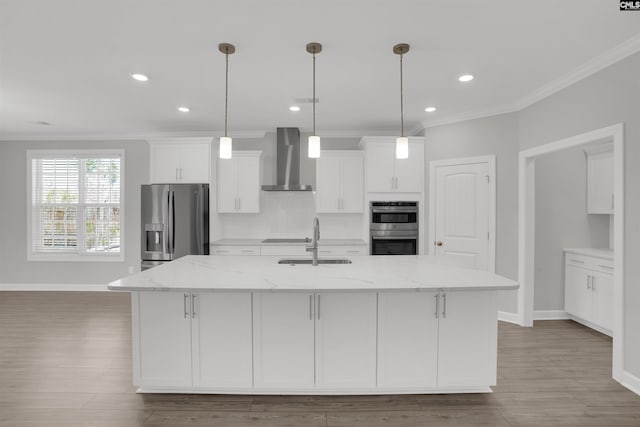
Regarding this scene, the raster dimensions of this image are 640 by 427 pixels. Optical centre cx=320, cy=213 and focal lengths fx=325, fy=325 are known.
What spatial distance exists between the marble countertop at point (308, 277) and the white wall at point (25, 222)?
3302 mm

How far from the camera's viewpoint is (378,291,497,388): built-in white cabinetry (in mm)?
2273

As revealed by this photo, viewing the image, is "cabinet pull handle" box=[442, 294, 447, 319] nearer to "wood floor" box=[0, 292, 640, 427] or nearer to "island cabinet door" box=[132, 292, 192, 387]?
"wood floor" box=[0, 292, 640, 427]

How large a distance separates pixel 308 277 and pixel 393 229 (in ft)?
8.81

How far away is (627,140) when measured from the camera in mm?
2578

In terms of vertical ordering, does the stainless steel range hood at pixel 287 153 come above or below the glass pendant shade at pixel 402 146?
above

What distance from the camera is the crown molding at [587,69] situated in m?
2.52

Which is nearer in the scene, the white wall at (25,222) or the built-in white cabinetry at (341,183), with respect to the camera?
the built-in white cabinetry at (341,183)

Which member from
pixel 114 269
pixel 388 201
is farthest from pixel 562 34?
pixel 114 269

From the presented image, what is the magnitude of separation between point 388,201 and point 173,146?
10.7ft

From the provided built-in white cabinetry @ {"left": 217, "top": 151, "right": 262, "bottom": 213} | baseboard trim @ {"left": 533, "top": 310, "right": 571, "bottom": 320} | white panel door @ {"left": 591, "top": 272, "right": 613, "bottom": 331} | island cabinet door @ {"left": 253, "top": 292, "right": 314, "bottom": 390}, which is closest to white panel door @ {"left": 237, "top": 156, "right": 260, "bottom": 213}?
built-in white cabinetry @ {"left": 217, "top": 151, "right": 262, "bottom": 213}

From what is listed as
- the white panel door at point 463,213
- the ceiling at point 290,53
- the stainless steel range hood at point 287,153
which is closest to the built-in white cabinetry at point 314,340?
the ceiling at point 290,53

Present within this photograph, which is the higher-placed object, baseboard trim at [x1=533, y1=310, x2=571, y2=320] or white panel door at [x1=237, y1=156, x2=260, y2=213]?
white panel door at [x1=237, y1=156, x2=260, y2=213]

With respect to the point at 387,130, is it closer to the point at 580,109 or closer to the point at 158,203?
the point at 580,109

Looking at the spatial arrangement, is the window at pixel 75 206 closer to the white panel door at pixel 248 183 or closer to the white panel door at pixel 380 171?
the white panel door at pixel 248 183
